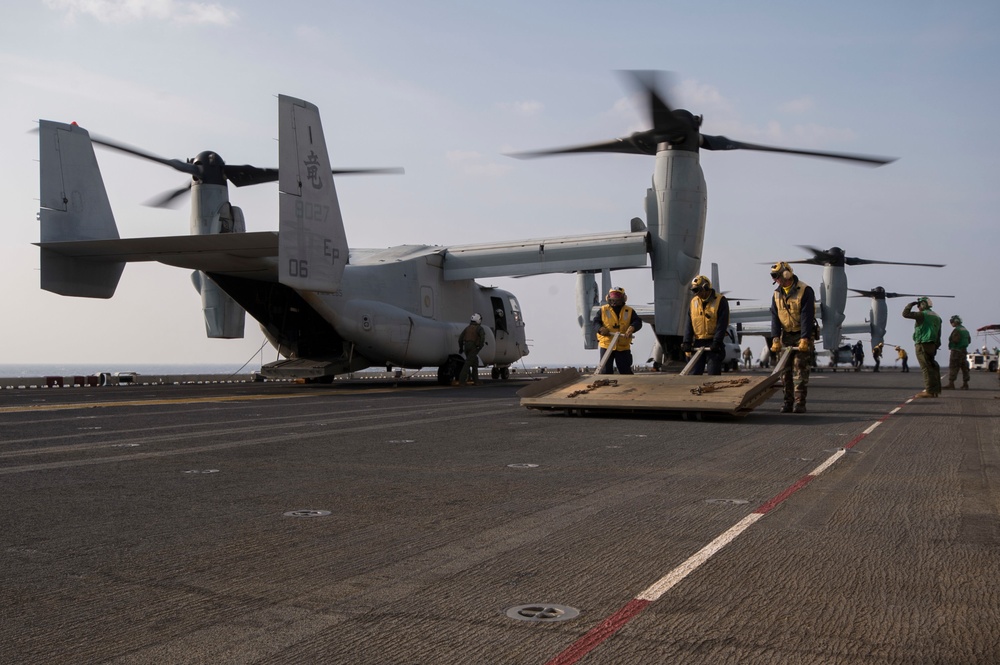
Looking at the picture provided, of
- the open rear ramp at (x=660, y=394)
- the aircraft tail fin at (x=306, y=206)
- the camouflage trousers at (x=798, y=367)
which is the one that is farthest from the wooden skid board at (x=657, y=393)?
the aircraft tail fin at (x=306, y=206)

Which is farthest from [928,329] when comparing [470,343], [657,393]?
[470,343]

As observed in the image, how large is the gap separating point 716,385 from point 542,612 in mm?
8800

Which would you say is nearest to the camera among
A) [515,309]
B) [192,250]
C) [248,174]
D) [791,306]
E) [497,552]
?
[497,552]

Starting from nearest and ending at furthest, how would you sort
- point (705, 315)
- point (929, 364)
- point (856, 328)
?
point (705, 315) < point (929, 364) < point (856, 328)

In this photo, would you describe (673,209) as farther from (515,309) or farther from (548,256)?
(515,309)

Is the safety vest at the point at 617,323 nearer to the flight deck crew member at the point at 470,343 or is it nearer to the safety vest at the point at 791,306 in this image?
the safety vest at the point at 791,306

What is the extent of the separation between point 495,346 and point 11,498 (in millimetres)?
23194

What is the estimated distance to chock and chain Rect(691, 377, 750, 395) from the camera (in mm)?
11289

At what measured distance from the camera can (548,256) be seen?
24.8 metres

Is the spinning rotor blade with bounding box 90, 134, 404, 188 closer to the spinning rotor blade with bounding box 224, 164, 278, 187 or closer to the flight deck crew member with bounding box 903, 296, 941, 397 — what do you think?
the spinning rotor blade with bounding box 224, 164, 278, 187

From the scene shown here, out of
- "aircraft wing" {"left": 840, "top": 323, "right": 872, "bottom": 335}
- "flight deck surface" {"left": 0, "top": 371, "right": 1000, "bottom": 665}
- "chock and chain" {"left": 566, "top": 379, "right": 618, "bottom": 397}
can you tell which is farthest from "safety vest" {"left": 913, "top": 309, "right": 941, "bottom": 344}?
"aircraft wing" {"left": 840, "top": 323, "right": 872, "bottom": 335}

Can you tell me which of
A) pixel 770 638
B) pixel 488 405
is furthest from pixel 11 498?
pixel 488 405

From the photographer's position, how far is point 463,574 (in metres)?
3.68

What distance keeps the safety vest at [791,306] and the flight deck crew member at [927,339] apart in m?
6.12
